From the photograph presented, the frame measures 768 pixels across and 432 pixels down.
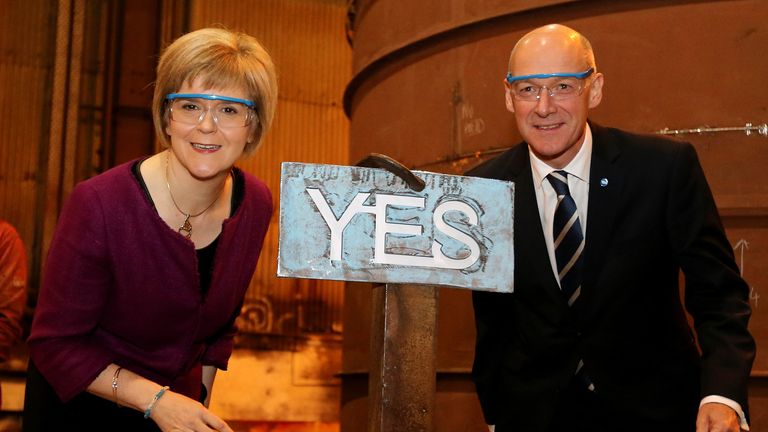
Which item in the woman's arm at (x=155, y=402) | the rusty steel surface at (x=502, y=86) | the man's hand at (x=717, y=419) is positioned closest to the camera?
the man's hand at (x=717, y=419)

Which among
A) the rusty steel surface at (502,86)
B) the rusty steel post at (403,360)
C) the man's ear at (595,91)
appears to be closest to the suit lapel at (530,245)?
the man's ear at (595,91)

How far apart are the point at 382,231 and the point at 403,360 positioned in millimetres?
261

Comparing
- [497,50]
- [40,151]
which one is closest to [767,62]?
[497,50]

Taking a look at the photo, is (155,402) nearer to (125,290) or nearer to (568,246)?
(125,290)

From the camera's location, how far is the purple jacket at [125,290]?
2238 mm

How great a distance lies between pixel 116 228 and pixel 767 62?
9.68 ft

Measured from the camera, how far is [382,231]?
1.93m

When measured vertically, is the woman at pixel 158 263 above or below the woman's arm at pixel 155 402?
above

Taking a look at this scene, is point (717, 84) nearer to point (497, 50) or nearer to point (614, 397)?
point (497, 50)

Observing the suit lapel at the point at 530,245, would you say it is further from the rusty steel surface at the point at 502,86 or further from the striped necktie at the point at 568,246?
the rusty steel surface at the point at 502,86

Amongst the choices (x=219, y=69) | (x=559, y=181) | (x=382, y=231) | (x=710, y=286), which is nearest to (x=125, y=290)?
(x=219, y=69)

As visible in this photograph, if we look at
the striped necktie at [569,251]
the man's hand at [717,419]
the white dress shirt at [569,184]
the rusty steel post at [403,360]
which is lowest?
the man's hand at [717,419]

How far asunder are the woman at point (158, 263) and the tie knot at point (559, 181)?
0.73 m

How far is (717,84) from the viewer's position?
412cm
